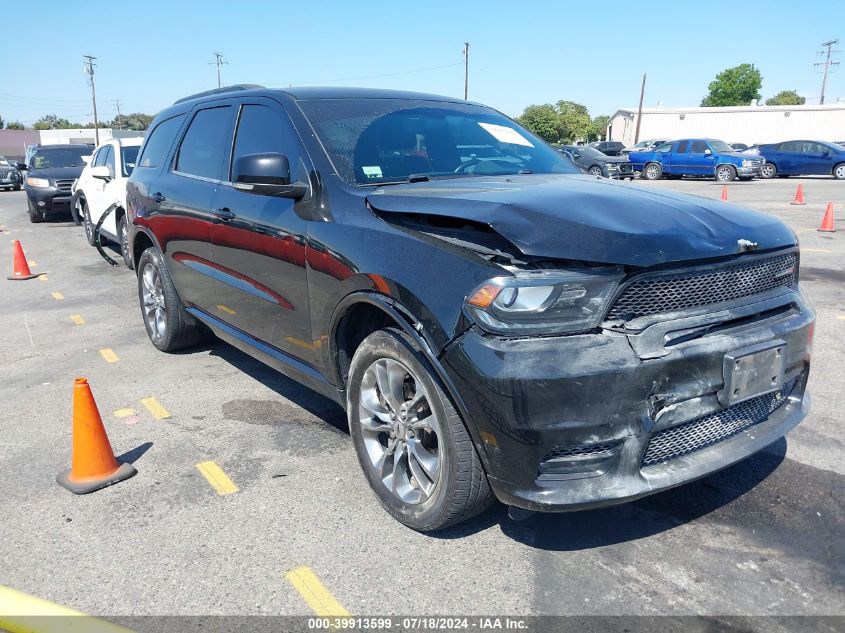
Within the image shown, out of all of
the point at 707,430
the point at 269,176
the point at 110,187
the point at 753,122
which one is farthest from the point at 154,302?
the point at 753,122

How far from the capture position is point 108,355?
5828 mm

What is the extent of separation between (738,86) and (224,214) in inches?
4471

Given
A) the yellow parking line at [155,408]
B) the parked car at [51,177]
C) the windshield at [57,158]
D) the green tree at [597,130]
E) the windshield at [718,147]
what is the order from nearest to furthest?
the yellow parking line at [155,408]
the parked car at [51,177]
the windshield at [57,158]
the windshield at [718,147]
the green tree at [597,130]

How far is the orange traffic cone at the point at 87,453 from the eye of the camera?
3451 millimetres

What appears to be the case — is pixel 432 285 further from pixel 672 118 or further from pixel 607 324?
pixel 672 118

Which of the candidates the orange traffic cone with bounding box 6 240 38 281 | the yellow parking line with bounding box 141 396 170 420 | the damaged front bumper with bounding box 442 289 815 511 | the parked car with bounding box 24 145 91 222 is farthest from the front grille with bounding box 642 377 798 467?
the parked car with bounding box 24 145 91 222

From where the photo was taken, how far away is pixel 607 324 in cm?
247

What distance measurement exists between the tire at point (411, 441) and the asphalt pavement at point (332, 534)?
0.17 meters

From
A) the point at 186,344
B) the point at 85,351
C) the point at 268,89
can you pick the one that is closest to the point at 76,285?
the point at 85,351

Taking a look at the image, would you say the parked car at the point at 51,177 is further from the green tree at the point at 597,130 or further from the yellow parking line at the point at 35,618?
the green tree at the point at 597,130

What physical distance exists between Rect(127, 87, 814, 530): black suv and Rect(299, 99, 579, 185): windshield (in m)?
0.02

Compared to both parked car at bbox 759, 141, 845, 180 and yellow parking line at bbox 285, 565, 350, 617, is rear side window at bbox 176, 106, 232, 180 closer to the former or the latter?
yellow parking line at bbox 285, 565, 350, 617

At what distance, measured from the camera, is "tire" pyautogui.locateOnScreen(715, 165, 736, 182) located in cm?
2669

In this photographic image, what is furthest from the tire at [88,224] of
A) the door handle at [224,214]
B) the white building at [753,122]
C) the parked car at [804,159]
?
the white building at [753,122]
